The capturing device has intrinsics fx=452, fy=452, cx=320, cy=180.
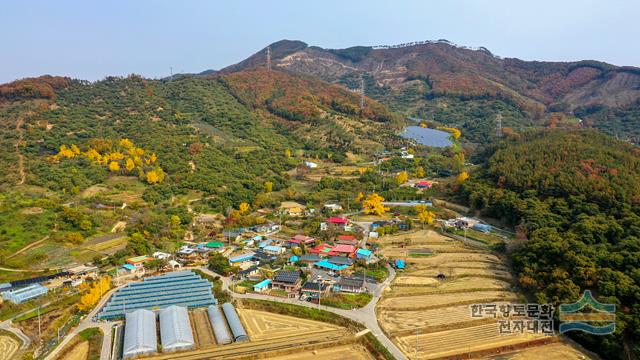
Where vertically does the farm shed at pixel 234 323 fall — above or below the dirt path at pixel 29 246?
below

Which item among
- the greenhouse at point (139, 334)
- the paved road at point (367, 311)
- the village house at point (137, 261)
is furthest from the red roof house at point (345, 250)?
Answer: the greenhouse at point (139, 334)

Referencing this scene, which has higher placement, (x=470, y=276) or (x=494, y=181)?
(x=494, y=181)

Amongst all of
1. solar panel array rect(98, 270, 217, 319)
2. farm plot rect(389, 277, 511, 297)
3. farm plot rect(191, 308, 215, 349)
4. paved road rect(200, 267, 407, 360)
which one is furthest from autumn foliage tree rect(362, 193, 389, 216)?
farm plot rect(191, 308, 215, 349)

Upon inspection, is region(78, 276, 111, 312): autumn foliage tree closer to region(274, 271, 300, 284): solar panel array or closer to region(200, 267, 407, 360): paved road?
region(200, 267, 407, 360): paved road

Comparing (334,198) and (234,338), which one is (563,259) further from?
(334,198)

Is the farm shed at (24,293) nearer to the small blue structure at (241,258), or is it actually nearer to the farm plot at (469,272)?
the small blue structure at (241,258)

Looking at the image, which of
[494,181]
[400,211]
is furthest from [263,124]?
[494,181]

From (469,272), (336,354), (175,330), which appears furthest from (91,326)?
(469,272)
